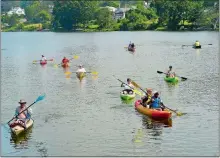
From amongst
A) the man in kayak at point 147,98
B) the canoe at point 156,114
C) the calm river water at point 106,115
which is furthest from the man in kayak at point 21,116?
the man in kayak at point 147,98

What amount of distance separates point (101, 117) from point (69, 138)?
14.9 feet

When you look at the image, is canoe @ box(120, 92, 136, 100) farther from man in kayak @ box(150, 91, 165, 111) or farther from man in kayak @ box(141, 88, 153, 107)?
man in kayak @ box(150, 91, 165, 111)

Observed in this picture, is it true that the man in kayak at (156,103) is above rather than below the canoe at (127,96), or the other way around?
above

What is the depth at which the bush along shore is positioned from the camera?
136 m

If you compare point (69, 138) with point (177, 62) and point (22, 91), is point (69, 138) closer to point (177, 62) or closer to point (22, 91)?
point (22, 91)

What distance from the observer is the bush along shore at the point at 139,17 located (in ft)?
446

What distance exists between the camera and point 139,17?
150750 millimetres

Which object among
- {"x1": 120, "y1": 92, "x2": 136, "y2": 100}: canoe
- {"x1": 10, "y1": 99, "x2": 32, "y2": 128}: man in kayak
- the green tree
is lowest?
the green tree

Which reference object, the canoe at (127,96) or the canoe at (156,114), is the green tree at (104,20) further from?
the canoe at (156,114)

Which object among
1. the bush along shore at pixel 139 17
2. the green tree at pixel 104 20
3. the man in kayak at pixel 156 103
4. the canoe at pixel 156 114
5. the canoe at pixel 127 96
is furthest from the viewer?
the green tree at pixel 104 20

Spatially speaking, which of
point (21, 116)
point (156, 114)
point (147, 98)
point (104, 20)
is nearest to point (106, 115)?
point (147, 98)

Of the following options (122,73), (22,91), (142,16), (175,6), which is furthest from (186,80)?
(142,16)

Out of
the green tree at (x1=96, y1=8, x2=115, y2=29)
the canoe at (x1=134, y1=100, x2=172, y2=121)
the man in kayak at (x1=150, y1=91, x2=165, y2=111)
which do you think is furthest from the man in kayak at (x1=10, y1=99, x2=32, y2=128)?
the green tree at (x1=96, y1=8, x2=115, y2=29)

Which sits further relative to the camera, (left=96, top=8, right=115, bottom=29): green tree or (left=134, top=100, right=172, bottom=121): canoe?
(left=96, top=8, right=115, bottom=29): green tree
